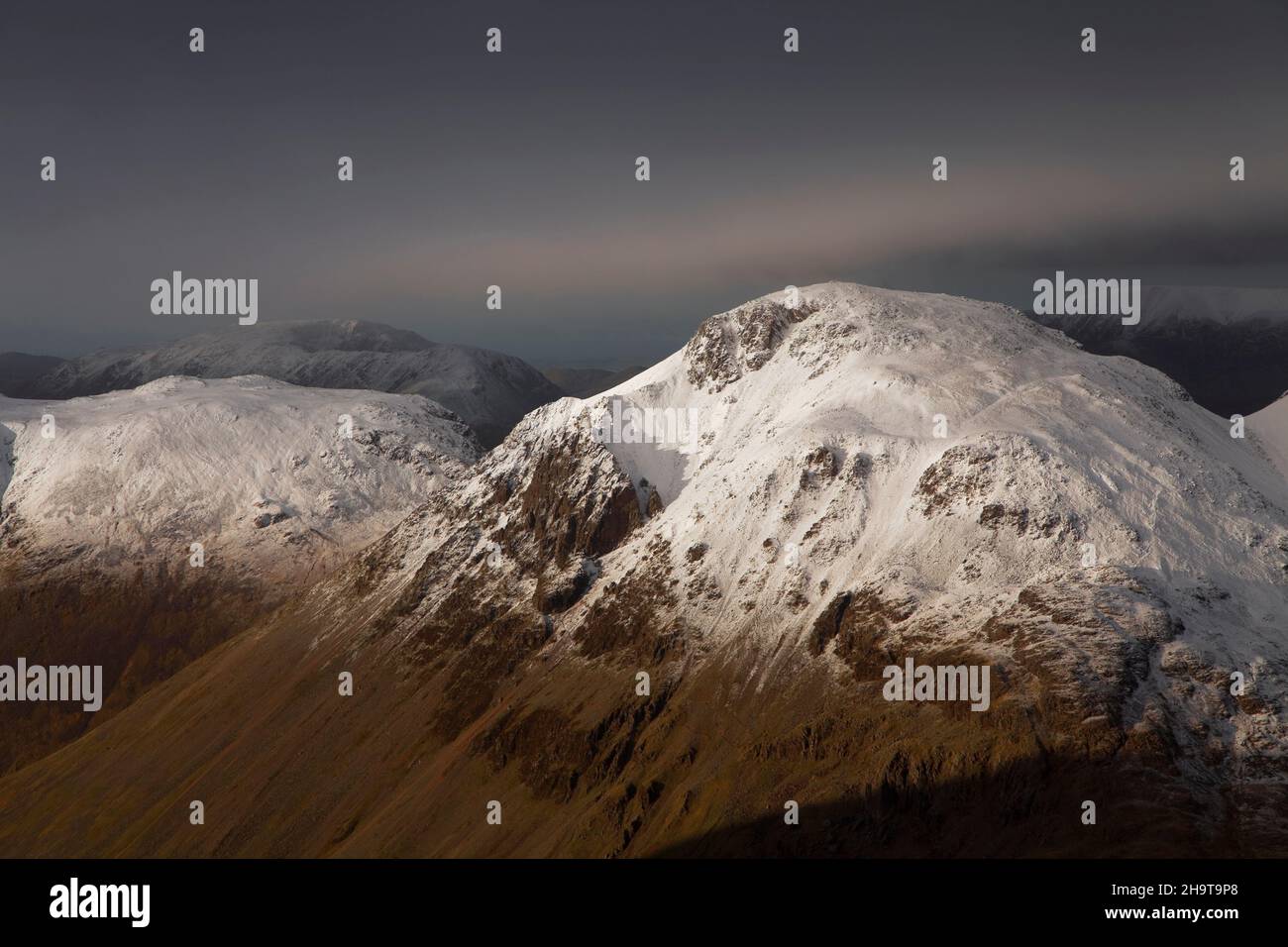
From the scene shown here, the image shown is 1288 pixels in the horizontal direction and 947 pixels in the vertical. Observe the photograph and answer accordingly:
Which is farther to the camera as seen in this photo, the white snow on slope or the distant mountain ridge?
the white snow on slope

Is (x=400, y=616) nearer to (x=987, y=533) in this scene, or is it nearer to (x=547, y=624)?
(x=547, y=624)

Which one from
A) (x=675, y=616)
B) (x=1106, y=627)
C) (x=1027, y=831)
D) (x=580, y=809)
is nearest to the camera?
(x=1027, y=831)

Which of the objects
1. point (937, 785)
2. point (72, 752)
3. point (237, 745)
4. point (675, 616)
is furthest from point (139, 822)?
point (937, 785)

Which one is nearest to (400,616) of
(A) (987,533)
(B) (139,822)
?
(B) (139,822)

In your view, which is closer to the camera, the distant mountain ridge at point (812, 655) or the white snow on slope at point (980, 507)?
the distant mountain ridge at point (812, 655)

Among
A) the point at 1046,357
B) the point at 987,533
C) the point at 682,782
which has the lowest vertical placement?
the point at 682,782

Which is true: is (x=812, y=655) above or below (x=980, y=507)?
below

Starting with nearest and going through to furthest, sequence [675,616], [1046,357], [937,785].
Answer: [937,785] < [675,616] < [1046,357]

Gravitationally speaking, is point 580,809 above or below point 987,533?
below

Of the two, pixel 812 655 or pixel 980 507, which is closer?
pixel 812 655

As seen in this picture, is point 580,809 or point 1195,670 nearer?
point 1195,670

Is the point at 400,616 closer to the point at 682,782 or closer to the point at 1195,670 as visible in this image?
the point at 682,782
